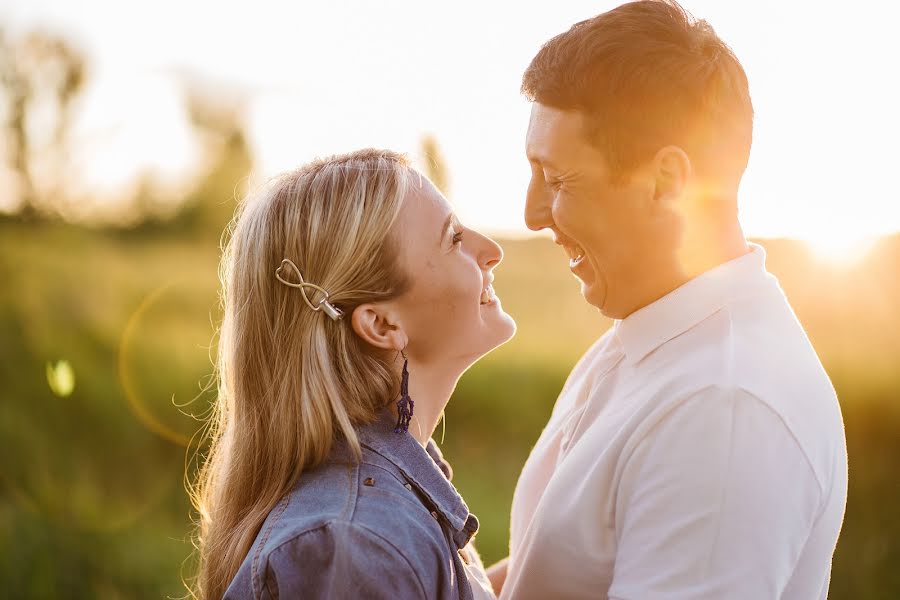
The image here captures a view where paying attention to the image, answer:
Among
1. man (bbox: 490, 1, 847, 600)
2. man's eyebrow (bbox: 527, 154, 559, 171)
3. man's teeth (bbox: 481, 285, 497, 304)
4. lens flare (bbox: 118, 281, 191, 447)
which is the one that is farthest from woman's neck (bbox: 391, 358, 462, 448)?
lens flare (bbox: 118, 281, 191, 447)

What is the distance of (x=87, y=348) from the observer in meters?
6.45

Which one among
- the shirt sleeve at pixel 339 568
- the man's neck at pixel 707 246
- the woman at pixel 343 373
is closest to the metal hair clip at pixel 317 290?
the woman at pixel 343 373

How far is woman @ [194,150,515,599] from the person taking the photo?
6.70ft

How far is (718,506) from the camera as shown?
193cm

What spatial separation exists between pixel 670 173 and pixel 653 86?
0.73ft

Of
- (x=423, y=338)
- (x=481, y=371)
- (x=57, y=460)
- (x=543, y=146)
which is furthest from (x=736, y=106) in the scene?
(x=57, y=460)

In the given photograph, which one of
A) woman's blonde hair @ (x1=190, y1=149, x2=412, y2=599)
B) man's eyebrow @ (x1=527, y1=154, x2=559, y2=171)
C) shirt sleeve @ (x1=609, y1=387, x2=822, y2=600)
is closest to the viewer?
shirt sleeve @ (x1=609, y1=387, x2=822, y2=600)

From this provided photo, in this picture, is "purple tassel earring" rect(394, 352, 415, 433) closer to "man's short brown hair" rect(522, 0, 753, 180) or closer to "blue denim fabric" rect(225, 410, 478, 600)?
"blue denim fabric" rect(225, 410, 478, 600)

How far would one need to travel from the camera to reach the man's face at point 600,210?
237cm

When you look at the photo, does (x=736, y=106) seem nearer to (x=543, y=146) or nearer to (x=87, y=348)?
(x=543, y=146)

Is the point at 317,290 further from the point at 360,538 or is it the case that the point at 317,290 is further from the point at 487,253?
the point at 360,538

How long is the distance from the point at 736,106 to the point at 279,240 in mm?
1223

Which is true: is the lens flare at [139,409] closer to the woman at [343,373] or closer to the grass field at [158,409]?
the grass field at [158,409]

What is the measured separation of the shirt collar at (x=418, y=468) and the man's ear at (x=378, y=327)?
6.9 inches
